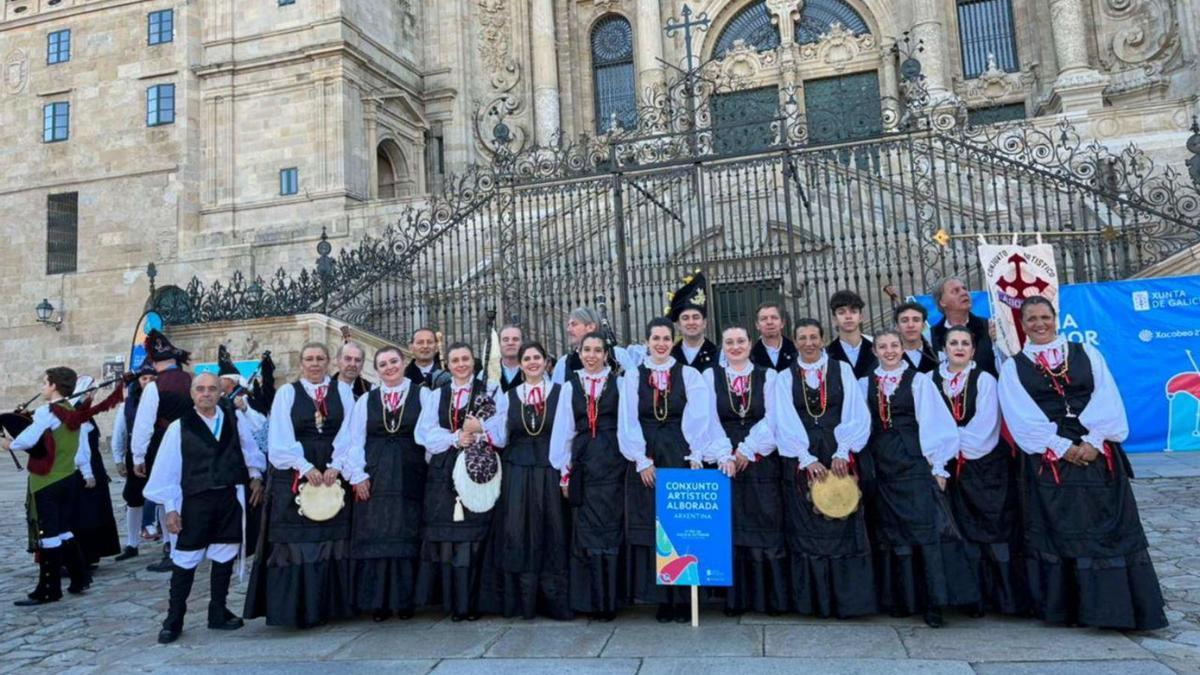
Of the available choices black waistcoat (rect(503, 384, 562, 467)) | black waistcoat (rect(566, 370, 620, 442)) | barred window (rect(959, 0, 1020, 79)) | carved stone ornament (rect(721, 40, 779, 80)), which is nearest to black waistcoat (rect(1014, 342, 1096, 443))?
black waistcoat (rect(566, 370, 620, 442))

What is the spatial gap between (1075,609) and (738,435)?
7.44ft

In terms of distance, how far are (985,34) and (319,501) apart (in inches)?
1021

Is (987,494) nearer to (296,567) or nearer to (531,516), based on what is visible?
(531,516)

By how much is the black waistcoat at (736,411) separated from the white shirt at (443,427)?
4.98ft

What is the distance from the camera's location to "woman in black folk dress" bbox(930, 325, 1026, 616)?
17.7 ft

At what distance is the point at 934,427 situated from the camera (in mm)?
5406

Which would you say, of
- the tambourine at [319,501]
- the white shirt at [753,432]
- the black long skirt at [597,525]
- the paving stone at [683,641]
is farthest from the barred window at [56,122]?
the paving stone at [683,641]

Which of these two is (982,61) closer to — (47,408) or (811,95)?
(811,95)

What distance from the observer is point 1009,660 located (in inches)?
180

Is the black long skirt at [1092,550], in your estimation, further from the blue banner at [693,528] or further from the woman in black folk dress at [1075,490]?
the blue banner at [693,528]

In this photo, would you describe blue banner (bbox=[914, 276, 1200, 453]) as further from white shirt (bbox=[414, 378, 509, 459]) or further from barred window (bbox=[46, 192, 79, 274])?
barred window (bbox=[46, 192, 79, 274])

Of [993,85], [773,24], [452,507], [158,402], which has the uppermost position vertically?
[773,24]

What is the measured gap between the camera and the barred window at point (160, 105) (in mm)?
25672

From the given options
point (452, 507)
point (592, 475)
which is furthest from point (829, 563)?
point (452, 507)
